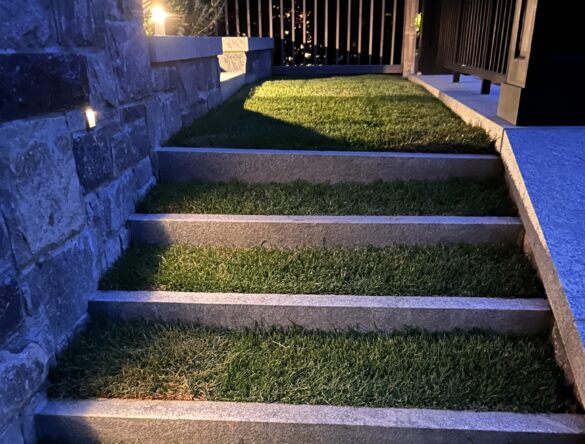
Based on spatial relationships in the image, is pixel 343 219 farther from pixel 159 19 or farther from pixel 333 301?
pixel 159 19

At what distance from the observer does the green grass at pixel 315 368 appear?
60.9 inches

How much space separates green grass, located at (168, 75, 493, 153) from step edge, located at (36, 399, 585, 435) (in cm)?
149

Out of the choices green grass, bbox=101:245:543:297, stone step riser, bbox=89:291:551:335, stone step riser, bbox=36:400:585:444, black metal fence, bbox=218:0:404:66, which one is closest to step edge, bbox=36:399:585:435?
stone step riser, bbox=36:400:585:444

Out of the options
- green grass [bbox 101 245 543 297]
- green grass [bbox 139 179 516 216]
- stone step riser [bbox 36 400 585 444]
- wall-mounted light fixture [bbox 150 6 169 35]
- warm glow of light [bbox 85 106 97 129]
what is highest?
wall-mounted light fixture [bbox 150 6 169 35]

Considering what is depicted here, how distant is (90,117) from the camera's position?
6.08ft

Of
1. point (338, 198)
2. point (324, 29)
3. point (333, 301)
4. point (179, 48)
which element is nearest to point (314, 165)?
point (338, 198)

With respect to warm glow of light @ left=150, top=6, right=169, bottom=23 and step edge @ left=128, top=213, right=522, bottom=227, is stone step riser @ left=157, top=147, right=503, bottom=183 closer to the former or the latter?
step edge @ left=128, top=213, right=522, bottom=227

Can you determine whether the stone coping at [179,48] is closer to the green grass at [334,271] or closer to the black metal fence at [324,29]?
the green grass at [334,271]

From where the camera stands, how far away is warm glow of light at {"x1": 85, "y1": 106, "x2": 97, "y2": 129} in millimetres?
1834

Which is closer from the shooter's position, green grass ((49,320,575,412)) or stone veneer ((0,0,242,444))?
stone veneer ((0,0,242,444))

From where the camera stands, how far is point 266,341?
178cm

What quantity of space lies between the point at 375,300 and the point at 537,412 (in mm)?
632

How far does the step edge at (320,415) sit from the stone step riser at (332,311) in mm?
372

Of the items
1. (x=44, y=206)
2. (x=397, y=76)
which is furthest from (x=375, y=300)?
(x=397, y=76)
